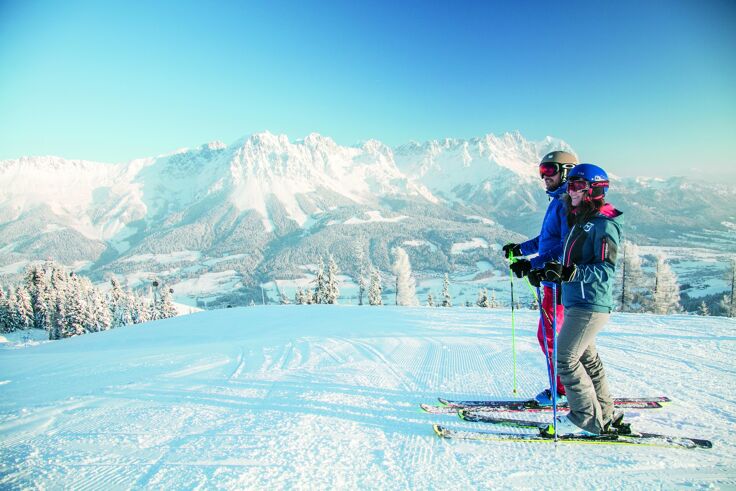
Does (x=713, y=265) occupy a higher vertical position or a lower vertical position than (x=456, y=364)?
lower

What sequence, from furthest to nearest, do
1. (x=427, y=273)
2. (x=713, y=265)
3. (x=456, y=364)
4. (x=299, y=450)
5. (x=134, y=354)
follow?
(x=427, y=273)
(x=713, y=265)
(x=134, y=354)
(x=456, y=364)
(x=299, y=450)

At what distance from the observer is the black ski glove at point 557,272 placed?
3.00 meters

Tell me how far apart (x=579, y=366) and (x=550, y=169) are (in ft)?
7.44

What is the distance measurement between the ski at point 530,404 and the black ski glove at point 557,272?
1741 millimetres

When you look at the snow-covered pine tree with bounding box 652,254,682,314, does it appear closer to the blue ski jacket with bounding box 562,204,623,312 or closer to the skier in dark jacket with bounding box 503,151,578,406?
the skier in dark jacket with bounding box 503,151,578,406

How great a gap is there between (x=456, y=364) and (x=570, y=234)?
3152 millimetres

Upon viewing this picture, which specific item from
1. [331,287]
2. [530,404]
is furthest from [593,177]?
[331,287]

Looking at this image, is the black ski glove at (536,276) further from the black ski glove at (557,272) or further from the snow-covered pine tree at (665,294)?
the snow-covered pine tree at (665,294)

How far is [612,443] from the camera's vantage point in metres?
3.03

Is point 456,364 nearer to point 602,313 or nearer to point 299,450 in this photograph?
point 602,313

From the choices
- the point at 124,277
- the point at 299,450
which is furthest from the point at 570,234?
the point at 124,277

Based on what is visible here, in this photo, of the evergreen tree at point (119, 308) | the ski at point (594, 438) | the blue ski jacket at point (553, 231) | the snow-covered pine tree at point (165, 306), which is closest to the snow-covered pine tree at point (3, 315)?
the evergreen tree at point (119, 308)

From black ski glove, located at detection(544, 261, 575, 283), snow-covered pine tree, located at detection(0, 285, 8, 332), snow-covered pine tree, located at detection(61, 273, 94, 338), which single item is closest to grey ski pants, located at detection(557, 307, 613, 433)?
black ski glove, located at detection(544, 261, 575, 283)

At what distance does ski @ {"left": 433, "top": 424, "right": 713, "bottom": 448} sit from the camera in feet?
9.72
